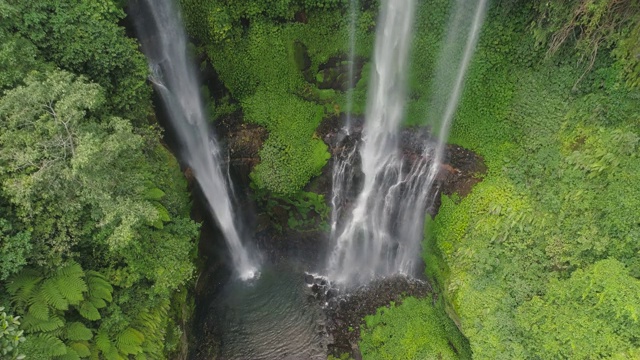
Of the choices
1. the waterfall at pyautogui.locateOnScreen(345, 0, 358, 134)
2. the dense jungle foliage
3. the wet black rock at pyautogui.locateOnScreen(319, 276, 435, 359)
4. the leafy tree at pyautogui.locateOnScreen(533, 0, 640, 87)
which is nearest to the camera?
the dense jungle foliage

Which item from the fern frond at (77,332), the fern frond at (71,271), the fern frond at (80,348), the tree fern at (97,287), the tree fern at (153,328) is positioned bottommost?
the tree fern at (153,328)

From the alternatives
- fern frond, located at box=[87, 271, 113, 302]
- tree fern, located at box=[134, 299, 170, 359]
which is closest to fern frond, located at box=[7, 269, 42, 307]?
fern frond, located at box=[87, 271, 113, 302]

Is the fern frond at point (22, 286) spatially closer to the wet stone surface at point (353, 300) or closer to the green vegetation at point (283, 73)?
the green vegetation at point (283, 73)

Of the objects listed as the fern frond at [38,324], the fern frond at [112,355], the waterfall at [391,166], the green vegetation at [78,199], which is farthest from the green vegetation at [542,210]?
the fern frond at [38,324]

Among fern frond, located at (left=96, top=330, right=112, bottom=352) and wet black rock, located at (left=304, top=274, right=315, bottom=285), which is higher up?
fern frond, located at (left=96, top=330, right=112, bottom=352)

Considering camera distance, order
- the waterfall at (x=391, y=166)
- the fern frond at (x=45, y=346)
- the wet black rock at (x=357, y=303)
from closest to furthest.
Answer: the fern frond at (x=45, y=346), the wet black rock at (x=357, y=303), the waterfall at (x=391, y=166)

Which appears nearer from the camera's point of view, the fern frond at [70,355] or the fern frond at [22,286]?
the fern frond at [22,286]

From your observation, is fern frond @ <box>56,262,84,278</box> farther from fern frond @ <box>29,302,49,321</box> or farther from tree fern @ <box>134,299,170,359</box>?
tree fern @ <box>134,299,170,359</box>

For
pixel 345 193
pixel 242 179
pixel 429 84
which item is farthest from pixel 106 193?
pixel 429 84
